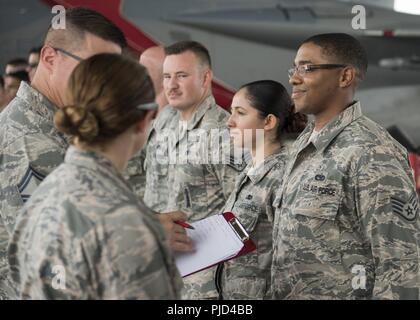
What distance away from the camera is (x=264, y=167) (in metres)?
3.16

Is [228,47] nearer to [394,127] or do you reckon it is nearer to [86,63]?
[394,127]

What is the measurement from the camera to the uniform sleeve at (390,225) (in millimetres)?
2430

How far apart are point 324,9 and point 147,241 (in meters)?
7.78

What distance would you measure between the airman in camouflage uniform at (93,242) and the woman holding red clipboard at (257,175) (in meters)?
1.38

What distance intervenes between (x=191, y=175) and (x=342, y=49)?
3.64 feet

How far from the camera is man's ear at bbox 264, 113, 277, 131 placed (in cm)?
335

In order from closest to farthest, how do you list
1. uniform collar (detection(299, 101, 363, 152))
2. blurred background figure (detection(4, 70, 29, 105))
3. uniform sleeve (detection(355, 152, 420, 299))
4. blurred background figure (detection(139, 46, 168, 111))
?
uniform sleeve (detection(355, 152, 420, 299)) → uniform collar (detection(299, 101, 363, 152)) → blurred background figure (detection(139, 46, 168, 111)) → blurred background figure (detection(4, 70, 29, 105))

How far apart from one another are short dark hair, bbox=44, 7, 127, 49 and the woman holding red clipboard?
86cm

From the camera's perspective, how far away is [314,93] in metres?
2.79

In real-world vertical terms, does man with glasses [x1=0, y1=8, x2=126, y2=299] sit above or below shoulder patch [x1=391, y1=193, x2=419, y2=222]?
above

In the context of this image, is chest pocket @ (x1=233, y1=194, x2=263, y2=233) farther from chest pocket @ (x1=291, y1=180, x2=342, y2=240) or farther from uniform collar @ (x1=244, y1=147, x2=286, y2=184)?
chest pocket @ (x1=291, y1=180, x2=342, y2=240)

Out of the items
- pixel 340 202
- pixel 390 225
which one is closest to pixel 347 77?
pixel 340 202

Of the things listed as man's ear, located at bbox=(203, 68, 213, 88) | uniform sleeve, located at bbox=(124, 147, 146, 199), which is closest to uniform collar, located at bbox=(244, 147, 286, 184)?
man's ear, located at bbox=(203, 68, 213, 88)
